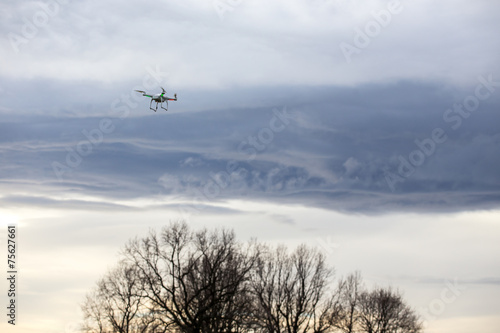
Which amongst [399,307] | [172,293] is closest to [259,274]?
[172,293]

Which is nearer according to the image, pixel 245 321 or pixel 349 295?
pixel 245 321

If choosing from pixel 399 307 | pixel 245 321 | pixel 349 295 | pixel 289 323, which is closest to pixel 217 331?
pixel 245 321

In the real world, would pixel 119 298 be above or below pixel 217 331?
above

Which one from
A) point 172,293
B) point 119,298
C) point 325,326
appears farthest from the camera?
point 325,326

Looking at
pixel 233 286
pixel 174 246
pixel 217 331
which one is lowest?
pixel 217 331

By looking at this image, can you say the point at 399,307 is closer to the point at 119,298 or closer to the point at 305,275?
the point at 305,275

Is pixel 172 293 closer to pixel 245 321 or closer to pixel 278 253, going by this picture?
pixel 245 321

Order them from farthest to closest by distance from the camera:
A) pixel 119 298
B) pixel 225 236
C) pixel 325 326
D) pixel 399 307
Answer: pixel 399 307 → pixel 325 326 → pixel 119 298 → pixel 225 236
